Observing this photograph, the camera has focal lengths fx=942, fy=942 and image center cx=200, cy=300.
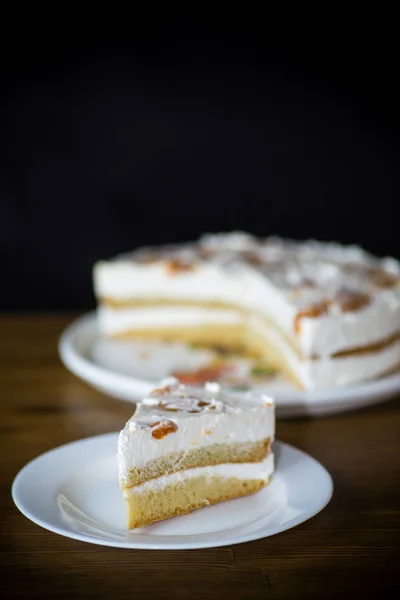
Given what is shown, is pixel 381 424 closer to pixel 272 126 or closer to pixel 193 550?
pixel 193 550

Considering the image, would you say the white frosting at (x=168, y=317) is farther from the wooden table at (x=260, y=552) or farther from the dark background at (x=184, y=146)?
the wooden table at (x=260, y=552)

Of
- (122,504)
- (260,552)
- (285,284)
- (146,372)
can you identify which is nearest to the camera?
(260,552)

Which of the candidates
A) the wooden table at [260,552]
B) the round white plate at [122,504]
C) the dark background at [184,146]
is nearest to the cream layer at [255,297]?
the wooden table at [260,552]

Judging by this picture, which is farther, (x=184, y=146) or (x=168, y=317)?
(x=184, y=146)

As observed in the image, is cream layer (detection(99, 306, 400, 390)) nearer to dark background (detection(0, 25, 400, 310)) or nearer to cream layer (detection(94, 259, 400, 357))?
cream layer (detection(94, 259, 400, 357))

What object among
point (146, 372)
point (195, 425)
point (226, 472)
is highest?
point (195, 425)

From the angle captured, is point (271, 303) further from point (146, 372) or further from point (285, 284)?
point (146, 372)

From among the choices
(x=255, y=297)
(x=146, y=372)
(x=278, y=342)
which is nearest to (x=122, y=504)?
(x=146, y=372)

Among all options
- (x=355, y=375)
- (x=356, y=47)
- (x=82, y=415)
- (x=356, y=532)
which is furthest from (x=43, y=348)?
(x=356, y=47)
